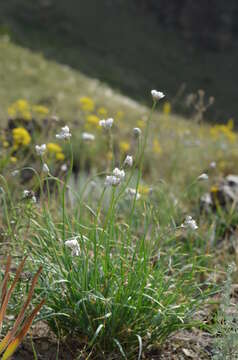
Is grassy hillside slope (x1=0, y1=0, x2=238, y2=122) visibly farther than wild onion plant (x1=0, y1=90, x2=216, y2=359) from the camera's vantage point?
Yes

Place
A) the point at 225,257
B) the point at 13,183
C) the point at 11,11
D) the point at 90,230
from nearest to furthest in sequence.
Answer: the point at 90,230
the point at 225,257
the point at 13,183
the point at 11,11

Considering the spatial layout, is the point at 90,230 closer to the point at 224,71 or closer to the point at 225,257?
the point at 225,257

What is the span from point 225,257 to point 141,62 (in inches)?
607

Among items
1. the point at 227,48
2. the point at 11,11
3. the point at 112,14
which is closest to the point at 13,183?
the point at 11,11

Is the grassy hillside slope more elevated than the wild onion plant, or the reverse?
the grassy hillside slope

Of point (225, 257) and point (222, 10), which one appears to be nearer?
point (225, 257)

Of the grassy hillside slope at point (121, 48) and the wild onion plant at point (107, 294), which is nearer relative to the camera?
the wild onion plant at point (107, 294)

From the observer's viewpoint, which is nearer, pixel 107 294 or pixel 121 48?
pixel 107 294

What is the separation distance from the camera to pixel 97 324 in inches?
103

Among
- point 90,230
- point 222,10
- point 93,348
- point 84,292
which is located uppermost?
point 222,10

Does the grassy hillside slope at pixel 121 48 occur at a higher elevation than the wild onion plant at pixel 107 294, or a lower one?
higher

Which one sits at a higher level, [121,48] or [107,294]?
[121,48]

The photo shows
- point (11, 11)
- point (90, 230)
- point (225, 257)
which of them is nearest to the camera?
point (90, 230)

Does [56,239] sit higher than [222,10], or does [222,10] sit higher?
[222,10]
